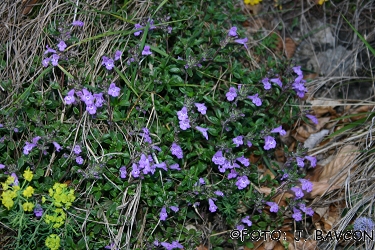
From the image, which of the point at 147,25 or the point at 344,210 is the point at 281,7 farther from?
the point at 344,210

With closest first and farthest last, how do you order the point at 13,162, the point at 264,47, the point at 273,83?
the point at 13,162 < the point at 273,83 < the point at 264,47

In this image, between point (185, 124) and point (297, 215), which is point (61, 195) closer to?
point (185, 124)

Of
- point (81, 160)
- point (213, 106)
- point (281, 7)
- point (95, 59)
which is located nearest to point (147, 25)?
point (95, 59)

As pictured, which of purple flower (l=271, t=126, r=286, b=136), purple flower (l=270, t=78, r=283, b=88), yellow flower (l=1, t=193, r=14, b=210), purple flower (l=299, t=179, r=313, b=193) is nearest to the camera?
yellow flower (l=1, t=193, r=14, b=210)

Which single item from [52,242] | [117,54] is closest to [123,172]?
[52,242]

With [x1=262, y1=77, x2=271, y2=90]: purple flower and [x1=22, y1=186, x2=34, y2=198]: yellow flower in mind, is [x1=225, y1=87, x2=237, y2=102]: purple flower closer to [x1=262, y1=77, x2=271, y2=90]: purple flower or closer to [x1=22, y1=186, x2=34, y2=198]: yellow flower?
[x1=262, y1=77, x2=271, y2=90]: purple flower

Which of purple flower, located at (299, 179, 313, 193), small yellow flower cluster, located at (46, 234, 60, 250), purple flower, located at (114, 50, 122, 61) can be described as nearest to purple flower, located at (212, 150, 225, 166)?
purple flower, located at (299, 179, 313, 193)

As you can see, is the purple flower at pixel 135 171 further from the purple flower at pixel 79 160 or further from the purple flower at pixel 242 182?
the purple flower at pixel 242 182
